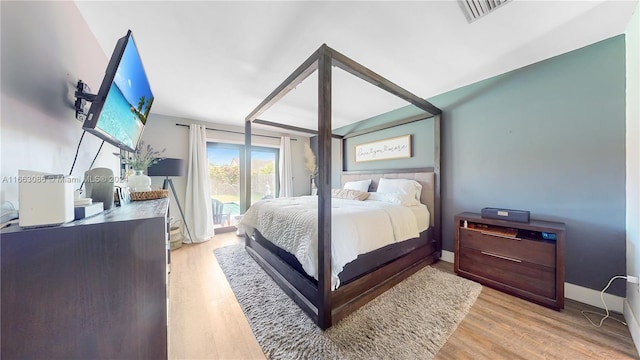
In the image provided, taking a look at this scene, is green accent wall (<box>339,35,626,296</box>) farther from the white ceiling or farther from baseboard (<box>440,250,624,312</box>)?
the white ceiling

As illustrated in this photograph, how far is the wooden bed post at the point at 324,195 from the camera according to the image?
1.46 m

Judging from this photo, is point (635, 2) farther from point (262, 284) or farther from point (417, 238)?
point (262, 284)

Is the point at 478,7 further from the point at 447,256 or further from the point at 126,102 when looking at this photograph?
the point at 447,256

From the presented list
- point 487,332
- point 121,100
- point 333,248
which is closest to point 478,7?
point 333,248

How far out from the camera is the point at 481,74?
2.24 meters

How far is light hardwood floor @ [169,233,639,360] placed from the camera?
129 cm

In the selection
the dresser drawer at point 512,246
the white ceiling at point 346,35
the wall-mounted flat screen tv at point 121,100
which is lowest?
the dresser drawer at point 512,246

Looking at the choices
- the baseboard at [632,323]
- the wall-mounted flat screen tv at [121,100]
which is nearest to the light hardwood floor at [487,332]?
the baseboard at [632,323]

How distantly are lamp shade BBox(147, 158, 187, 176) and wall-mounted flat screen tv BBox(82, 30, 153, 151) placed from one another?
1.57 metres

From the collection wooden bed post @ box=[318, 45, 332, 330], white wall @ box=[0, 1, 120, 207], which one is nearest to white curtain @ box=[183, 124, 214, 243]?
white wall @ box=[0, 1, 120, 207]

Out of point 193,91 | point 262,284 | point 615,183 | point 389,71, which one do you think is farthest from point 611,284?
point 193,91

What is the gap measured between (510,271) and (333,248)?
1755mm

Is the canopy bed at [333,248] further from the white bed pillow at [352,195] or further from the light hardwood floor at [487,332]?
the white bed pillow at [352,195]

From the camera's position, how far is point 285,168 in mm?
4668
